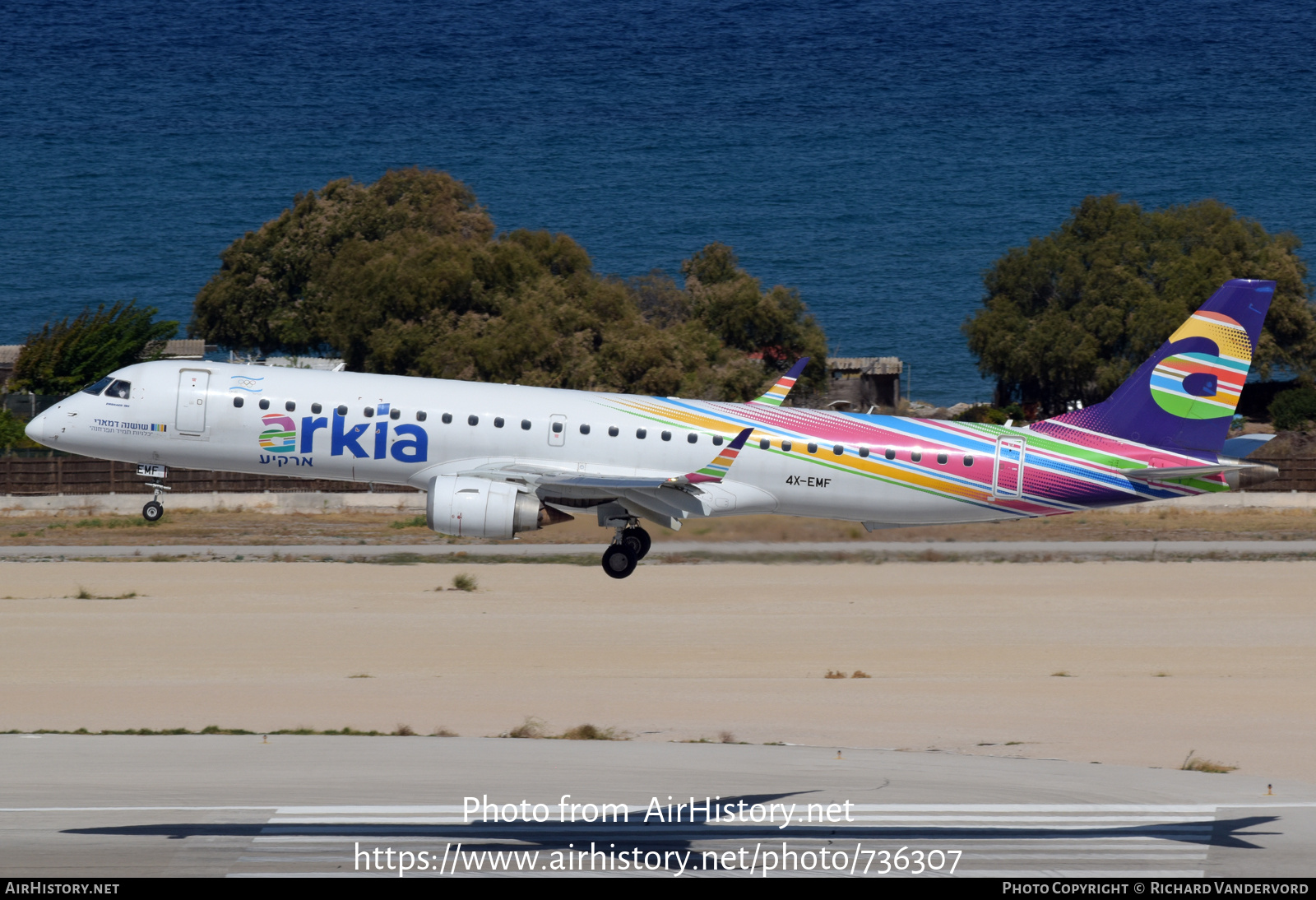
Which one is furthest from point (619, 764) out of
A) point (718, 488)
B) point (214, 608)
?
point (214, 608)

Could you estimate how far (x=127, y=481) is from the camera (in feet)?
253

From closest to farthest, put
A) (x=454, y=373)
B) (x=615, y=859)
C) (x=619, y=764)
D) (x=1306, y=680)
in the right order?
(x=615, y=859), (x=619, y=764), (x=1306, y=680), (x=454, y=373)

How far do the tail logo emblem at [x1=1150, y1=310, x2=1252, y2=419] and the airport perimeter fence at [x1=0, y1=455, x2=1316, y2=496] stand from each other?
4348cm

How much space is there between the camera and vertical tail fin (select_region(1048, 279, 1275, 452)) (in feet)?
118

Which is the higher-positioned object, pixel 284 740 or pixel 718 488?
pixel 718 488

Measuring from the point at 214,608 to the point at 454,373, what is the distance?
103ft

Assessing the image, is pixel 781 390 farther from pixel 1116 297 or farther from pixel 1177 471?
pixel 1116 297

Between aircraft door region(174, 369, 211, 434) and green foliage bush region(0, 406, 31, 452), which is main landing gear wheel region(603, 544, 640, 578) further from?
green foliage bush region(0, 406, 31, 452)

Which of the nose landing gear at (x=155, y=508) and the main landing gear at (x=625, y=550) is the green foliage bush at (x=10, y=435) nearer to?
the nose landing gear at (x=155, y=508)

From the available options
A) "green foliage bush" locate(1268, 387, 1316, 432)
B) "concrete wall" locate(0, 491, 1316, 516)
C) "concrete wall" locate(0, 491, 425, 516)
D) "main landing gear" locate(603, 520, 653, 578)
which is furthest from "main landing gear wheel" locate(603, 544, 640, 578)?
"green foliage bush" locate(1268, 387, 1316, 432)

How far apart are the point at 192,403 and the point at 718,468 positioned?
485 inches

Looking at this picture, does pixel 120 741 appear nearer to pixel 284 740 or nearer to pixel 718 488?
pixel 284 740
